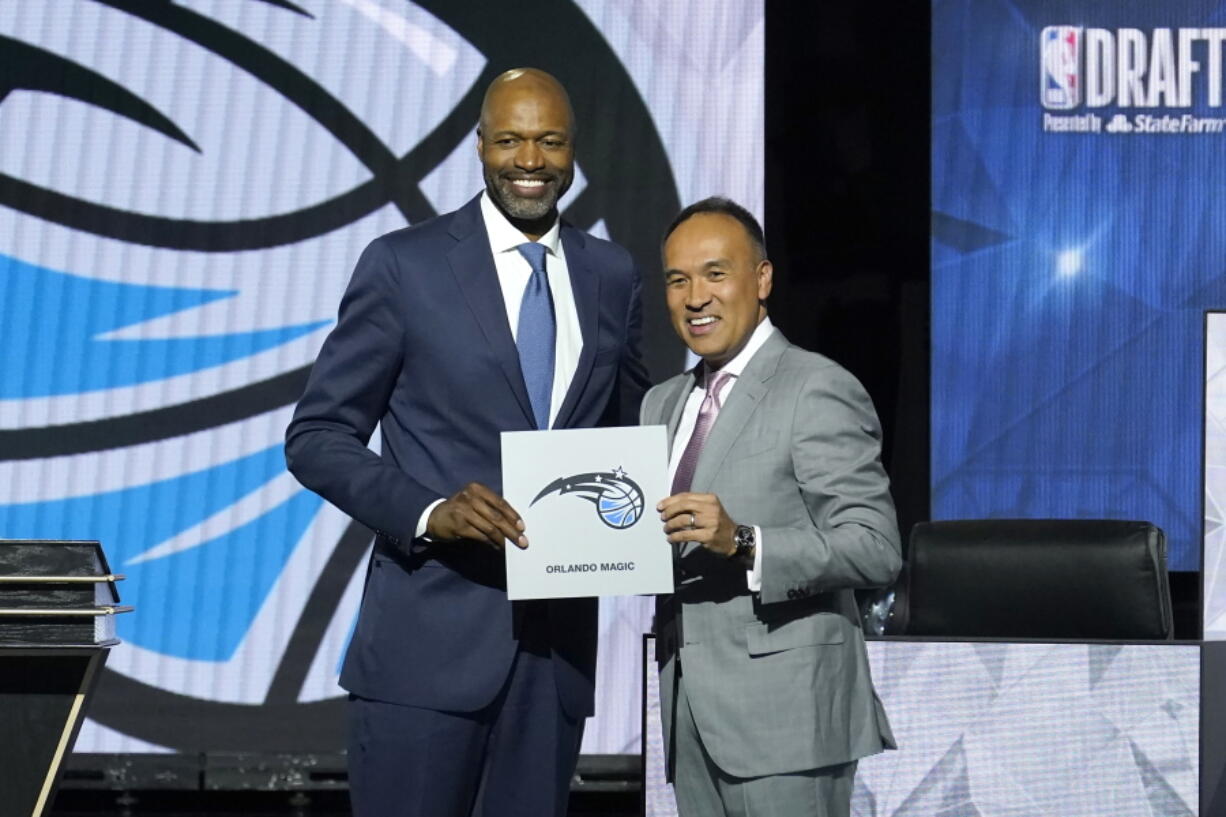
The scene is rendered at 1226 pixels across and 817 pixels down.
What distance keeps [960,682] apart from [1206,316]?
160 cm

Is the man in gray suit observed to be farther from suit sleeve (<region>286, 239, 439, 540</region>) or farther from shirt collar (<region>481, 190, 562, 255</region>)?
suit sleeve (<region>286, 239, 439, 540</region>)

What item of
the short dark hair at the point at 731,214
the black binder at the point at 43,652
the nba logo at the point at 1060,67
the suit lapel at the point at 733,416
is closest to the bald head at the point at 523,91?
the short dark hair at the point at 731,214

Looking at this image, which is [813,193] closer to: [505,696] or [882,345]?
[882,345]

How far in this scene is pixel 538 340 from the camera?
2.16 m

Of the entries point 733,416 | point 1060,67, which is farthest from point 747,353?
point 1060,67

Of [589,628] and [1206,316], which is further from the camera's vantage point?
[1206,316]

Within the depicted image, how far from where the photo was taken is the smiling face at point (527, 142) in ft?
7.06

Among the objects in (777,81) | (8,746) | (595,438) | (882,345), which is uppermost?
(777,81)

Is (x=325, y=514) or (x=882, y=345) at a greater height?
(x=882, y=345)

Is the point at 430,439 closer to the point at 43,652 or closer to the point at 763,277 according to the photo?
the point at 763,277

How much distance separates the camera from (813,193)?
15.8 ft

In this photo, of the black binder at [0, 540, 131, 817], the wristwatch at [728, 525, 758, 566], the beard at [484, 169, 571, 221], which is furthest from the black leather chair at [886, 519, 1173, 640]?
the black binder at [0, 540, 131, 817]

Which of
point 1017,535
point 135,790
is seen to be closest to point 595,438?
point 1017,535

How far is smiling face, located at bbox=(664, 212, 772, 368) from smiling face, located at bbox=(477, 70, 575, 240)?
0.21 metres
